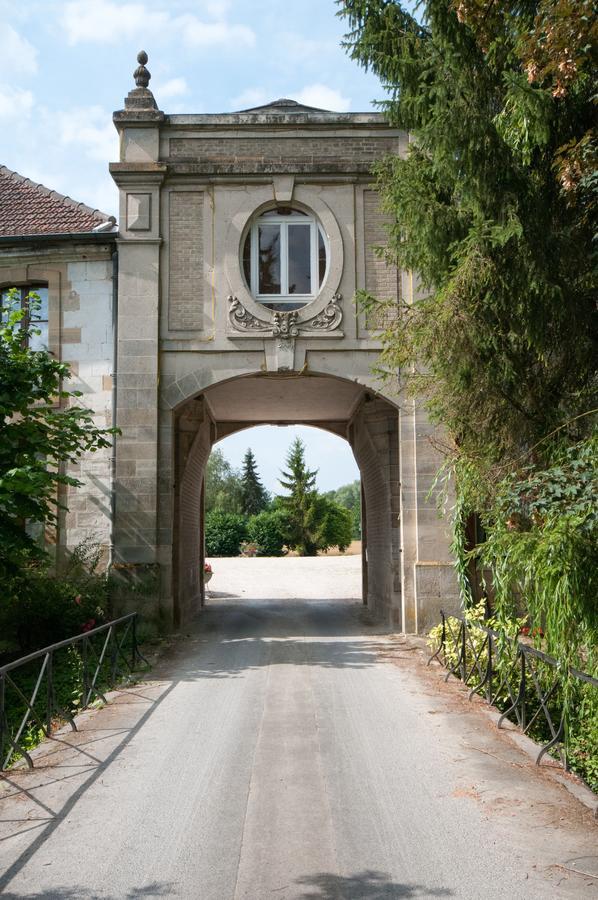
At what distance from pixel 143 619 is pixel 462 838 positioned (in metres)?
8.82

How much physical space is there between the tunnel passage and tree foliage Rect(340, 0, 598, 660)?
5706 mm

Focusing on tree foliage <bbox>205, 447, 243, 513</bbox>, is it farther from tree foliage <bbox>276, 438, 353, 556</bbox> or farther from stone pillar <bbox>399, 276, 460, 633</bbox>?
stone pillar <bbox>399, 276, 460, 633</bbox>

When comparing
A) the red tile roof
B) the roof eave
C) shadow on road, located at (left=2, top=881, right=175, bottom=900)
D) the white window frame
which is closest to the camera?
shadow on road, located at (left=2, top=881, right=175, bottom=900)

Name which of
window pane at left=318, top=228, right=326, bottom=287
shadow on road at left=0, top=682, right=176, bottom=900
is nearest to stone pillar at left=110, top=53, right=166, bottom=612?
window pane at left=318, top=228, right=326, bottom=287

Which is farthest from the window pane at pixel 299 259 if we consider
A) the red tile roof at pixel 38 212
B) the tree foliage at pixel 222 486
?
the tree foliage at pixel 222 486

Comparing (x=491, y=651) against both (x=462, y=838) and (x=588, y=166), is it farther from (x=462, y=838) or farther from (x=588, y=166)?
(x=588, y=166)

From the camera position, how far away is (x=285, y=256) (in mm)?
14258

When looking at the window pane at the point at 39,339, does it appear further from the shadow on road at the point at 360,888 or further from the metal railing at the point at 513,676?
the shadow on road at the point at 360,888

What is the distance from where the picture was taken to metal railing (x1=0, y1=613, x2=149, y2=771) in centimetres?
669

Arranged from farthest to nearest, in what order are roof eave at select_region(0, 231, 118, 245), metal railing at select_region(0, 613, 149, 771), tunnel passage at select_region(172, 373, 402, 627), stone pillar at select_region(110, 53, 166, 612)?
tunnel passage at select_region(172, 373, 402, 627) < roof eave at select_region(0, 231, 118, 245) < stone pillar at select_region(110, 53, 166, 612) < metal railing at select_region(0, 613, 149, 771)

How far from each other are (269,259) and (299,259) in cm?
52

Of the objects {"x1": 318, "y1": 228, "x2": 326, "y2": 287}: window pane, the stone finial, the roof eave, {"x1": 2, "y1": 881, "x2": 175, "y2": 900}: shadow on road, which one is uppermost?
the stone finial

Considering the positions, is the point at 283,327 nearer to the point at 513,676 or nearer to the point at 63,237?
the point at 63,237

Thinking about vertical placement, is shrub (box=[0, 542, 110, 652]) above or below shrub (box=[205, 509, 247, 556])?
below
